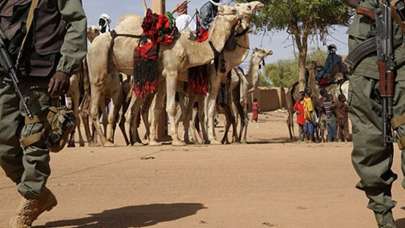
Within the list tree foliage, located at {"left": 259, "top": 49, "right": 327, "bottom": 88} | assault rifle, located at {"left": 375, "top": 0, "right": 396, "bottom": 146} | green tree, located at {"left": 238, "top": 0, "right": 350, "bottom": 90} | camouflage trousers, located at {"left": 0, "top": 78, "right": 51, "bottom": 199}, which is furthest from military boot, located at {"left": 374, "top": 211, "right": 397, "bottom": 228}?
tree foliage, located at {"left": 259, "top": 49, "right": 327, "bottom": 88}

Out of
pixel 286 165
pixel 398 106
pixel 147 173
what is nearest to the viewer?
pixel 398 106

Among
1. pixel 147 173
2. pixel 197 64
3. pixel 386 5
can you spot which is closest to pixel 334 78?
pixel 197 64

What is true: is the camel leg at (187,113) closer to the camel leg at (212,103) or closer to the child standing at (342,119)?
the camel leg at (212,103)

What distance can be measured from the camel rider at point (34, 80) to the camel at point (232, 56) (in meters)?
10.7

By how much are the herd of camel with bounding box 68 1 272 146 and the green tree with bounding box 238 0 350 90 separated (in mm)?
11779

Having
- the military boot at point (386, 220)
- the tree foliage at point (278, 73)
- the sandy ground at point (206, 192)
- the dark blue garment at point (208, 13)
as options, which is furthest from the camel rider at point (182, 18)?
the tree foliage at point (278, 73)

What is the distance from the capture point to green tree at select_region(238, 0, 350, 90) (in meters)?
28.8

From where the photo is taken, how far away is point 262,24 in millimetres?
31609

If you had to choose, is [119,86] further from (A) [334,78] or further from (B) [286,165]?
(B) [286,165]

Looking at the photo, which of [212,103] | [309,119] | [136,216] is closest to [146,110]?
[212,103]

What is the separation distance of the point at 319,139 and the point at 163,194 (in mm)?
14278

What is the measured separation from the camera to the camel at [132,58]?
15.3 metres

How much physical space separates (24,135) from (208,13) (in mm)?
13136

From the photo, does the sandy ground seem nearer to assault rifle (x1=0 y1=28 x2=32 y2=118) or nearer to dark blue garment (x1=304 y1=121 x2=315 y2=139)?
assault rifle (x1=0 y1=28 x2=32 y2=118)
